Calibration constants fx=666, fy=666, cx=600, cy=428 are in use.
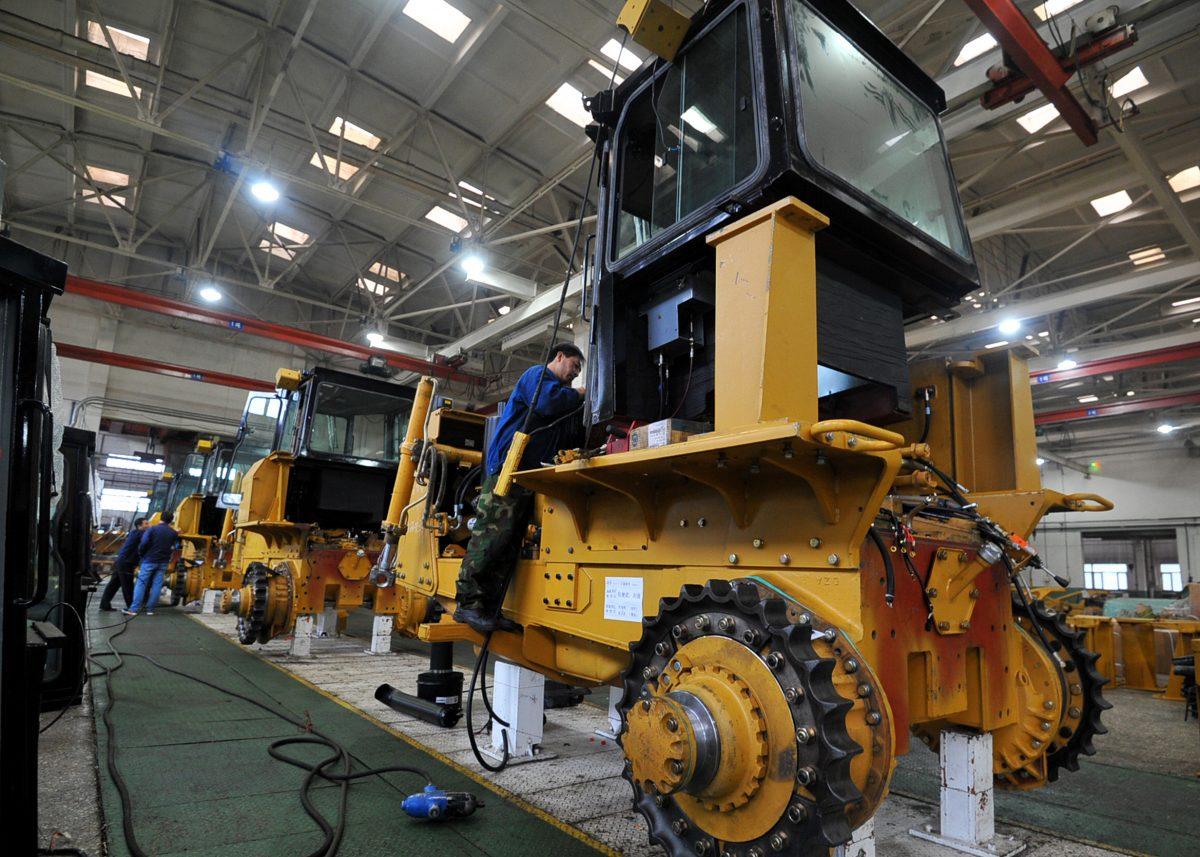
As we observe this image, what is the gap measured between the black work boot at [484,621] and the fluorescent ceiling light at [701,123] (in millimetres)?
→ 2397

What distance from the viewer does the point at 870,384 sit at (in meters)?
2.58

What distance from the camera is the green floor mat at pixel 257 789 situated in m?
2.67

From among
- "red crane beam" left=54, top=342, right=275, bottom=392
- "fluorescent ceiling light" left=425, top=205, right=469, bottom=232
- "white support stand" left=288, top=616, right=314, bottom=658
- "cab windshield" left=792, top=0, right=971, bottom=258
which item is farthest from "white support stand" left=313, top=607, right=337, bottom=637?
"red crane beam" left=54, top=342, right=275, bottom=392

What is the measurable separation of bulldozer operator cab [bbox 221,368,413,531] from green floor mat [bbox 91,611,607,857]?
7.42 feet

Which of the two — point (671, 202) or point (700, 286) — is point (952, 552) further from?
point (671, 202)

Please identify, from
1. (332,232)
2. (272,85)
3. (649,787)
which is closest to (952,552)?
(649,787)

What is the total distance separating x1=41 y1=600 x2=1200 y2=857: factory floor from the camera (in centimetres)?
273

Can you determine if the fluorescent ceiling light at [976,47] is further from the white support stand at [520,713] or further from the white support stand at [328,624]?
the white support stand at [328,624]

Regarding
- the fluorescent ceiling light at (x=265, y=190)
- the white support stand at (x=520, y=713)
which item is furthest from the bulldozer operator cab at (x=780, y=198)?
the fluorescent ceiling light at (x=265, y=190)

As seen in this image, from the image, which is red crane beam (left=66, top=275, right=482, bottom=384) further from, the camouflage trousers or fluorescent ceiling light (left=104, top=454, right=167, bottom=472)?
the camouflage trousers

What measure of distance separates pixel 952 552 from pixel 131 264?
20715 mm

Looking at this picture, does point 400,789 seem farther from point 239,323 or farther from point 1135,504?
point 1135,504

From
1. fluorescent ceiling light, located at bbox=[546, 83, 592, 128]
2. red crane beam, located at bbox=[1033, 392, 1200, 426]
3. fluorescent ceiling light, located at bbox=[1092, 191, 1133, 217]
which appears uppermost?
fluorescent ceiling light, located at bbox=[546, 83, 592, 128]

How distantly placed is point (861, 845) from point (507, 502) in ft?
6.37
